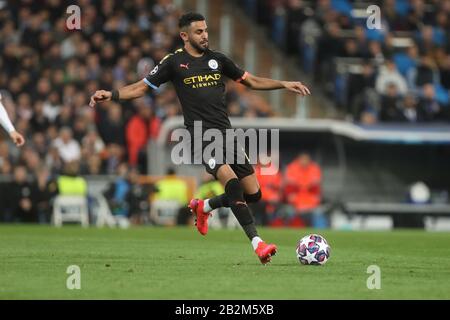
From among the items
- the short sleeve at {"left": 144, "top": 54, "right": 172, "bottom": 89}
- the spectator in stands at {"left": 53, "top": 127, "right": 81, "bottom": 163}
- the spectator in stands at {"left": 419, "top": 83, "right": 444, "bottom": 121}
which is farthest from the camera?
the spectator in stands at {"left": 419, "top": 83, "right": 444, "bottom": 121}

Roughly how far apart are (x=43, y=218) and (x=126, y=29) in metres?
5.78

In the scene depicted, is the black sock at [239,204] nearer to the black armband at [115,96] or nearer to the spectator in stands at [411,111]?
the black armband at [115,96]

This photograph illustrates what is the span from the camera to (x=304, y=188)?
25.3 metres

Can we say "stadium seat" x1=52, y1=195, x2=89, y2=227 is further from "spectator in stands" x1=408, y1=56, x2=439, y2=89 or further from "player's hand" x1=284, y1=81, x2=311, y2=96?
"player's hand" x1=284, y1=81, x2=311, y2=96

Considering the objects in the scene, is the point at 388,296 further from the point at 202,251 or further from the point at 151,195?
the point at 151,195

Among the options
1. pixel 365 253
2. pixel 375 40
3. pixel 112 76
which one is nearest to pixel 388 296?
pixel 365 253

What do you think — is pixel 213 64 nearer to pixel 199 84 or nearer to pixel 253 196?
pixel 199 84

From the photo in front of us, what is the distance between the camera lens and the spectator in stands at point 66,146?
25.7 metres

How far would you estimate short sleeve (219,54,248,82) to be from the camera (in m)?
13.6

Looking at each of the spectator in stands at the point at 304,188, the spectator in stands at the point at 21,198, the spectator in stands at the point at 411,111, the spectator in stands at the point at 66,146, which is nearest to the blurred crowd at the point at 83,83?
the spectator in stands at the point at 66,146

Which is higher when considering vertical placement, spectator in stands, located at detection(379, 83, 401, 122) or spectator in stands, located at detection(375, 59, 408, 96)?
spectator in stands, located at detection(375, 59, 408, 96)

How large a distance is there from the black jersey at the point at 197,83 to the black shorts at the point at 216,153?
0.21 m

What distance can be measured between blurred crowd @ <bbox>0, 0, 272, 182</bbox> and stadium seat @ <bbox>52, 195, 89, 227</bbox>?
0.78m

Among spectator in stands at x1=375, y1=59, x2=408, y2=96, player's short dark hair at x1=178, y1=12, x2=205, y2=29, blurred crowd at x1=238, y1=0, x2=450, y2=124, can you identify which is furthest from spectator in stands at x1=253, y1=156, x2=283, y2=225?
player's short dark hair at x1=178, y1=12, x2=205, y2=29
